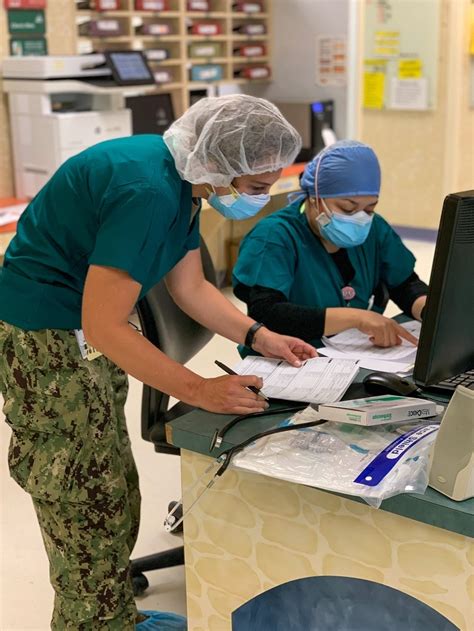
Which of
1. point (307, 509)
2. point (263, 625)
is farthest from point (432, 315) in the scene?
point (263, 625)

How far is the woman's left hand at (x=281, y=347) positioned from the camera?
1.76 metres

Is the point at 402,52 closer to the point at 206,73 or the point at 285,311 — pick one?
the point at 206,73

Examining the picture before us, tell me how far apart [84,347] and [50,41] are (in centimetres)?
306

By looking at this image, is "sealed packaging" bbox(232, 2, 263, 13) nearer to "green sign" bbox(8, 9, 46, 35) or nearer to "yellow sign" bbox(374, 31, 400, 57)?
"yellow sign" bbox(374, 31, 400, 57)

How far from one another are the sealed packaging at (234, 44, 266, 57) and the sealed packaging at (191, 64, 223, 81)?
0.84 ft

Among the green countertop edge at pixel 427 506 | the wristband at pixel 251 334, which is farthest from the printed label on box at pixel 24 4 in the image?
the green countertop edge at pixel 427 506

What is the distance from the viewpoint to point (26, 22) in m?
4.05

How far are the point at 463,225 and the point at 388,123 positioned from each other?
5.03 metres

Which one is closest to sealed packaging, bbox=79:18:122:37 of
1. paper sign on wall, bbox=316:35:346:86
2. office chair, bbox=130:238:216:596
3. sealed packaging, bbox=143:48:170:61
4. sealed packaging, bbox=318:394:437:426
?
sealed packaging, bbox=143:48:170:61

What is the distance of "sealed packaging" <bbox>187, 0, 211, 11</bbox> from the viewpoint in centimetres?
505

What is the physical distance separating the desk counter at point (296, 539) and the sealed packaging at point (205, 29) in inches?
162

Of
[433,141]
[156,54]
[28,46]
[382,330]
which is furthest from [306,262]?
[433,141]

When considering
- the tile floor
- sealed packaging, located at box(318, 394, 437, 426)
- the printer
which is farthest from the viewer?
the printer

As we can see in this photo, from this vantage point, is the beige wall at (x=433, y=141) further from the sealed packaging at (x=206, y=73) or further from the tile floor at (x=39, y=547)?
the tile floor at (x=39, y=547)
